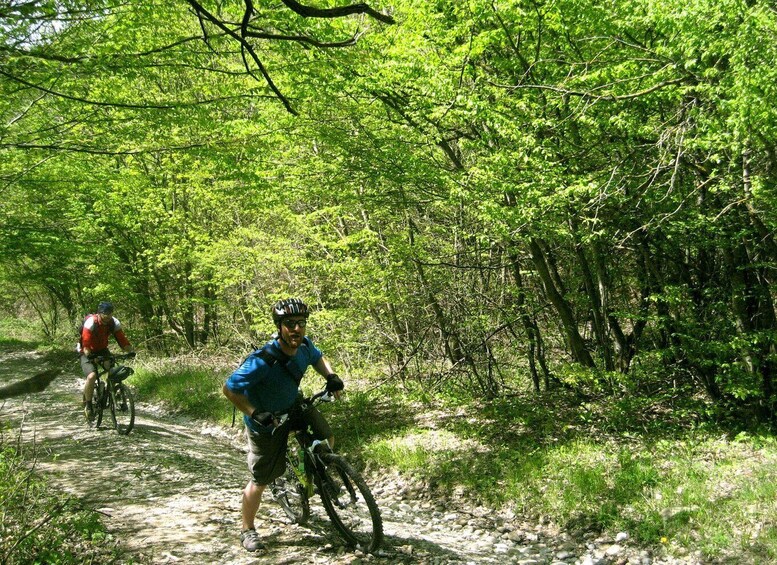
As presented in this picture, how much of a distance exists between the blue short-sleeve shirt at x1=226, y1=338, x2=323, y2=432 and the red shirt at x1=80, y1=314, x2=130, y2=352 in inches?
208

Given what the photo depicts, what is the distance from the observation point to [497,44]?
7891mm

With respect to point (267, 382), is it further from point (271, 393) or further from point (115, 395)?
point (115, 395)

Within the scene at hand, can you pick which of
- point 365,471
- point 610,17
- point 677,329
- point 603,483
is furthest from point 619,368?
point 610,17

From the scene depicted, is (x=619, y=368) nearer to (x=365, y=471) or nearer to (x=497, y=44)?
(x=365, y=471)

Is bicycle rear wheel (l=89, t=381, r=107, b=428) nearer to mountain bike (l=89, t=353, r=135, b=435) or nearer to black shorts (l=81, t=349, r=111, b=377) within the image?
mountain bike (l=89, t=353, r=135, b=435)

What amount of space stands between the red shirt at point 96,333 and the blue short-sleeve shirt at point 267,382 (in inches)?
208

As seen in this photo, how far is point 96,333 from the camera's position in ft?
28.8

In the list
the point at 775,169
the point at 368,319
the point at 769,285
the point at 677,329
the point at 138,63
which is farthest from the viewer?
the point at 368,319

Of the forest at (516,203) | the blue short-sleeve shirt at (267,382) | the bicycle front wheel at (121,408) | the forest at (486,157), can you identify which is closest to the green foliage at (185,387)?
the forest at (516,203)

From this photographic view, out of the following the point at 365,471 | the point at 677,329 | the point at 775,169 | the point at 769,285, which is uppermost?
the point at 775,169

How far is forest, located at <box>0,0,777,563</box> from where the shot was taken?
16.9ft

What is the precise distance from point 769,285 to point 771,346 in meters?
0.81

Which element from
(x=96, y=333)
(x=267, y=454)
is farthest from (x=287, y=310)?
(x=96, y=333)

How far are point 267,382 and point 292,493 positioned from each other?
136cm
